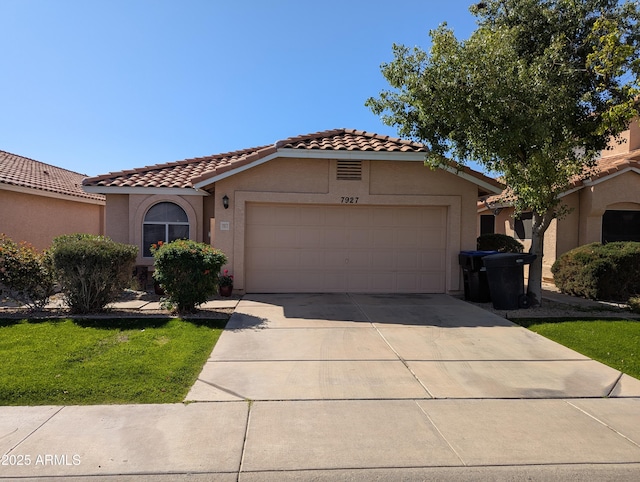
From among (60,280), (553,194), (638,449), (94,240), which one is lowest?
(638,449)

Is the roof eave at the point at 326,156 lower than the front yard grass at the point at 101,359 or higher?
higher

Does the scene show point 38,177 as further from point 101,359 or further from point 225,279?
point 101,359

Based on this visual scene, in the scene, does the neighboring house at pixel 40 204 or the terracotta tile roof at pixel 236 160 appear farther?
the neighboring house at pixel 40 204

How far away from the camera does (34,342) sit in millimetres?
6824

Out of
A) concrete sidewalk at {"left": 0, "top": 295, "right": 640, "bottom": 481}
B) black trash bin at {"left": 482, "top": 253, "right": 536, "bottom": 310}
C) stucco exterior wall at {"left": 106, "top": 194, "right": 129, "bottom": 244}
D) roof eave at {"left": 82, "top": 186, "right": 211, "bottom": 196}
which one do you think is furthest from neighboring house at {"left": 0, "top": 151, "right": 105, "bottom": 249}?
black trash bin at {"left": 482, "top": 253, "right": 536, "bottom": 310}

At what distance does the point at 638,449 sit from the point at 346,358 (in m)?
3.44

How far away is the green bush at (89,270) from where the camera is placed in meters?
8.45

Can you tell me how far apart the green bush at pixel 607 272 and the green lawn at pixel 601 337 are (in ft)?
8.71

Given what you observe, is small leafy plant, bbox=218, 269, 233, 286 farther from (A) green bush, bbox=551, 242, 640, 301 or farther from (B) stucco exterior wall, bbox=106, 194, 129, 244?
(A) green bush, bbox=551, 242, 640, 301

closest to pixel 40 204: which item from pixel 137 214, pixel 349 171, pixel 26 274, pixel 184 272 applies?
pixel 137 214

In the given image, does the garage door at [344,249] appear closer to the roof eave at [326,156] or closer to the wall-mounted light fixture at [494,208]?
the roof eave at [326,156]

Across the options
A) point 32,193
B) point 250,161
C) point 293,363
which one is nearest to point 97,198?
point 32,193

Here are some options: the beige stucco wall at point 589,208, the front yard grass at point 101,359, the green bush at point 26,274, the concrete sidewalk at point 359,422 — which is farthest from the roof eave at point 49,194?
the beige stucco wall at point 589,208

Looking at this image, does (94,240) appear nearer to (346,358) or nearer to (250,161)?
(250,161)
